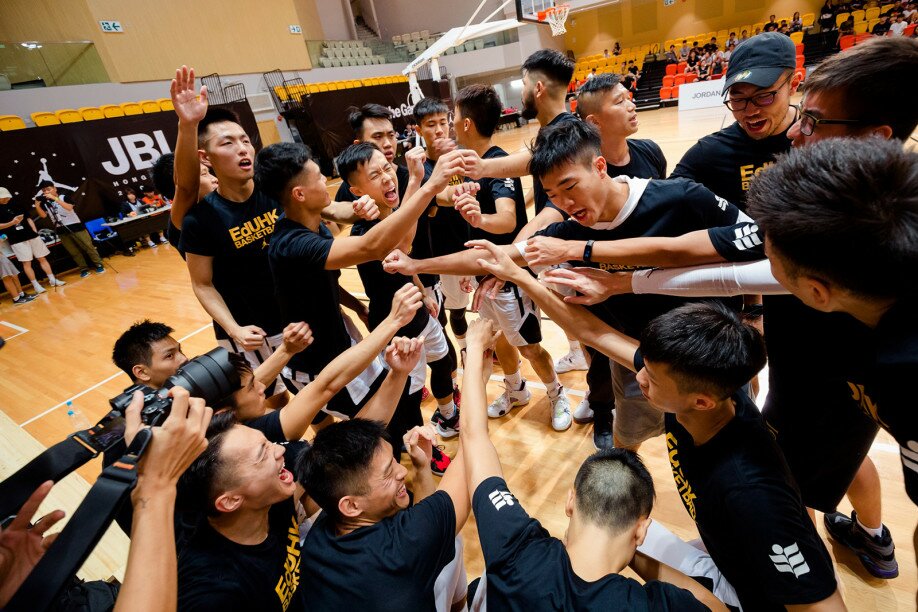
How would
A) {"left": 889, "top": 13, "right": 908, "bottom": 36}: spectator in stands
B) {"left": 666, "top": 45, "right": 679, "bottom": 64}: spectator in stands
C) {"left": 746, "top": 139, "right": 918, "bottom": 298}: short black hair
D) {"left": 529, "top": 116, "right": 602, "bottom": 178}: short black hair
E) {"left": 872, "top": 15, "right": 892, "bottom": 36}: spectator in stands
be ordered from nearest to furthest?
{"left": 746, "top": 139, "right": 918, "bottom": 298}: short black hair → {"left": 529, "top": 116, "right": 602, "bottom": 178}: short black hair → {"left": 889, "top": 13, "right": 908, "bottom": 36}: spectator in stands → {"left": 872, "top": 15, "right": 892, "bottom": 36}: spectator in stands → {"left": 666, "top": 45, "right": 679, "bottom": 64}: spectator in stands

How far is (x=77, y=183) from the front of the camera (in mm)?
11312

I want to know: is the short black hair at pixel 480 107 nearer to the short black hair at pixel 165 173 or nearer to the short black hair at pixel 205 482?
the short black hair at pixel 165 173

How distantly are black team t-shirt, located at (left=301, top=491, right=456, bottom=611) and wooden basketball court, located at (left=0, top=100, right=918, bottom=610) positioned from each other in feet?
3.08

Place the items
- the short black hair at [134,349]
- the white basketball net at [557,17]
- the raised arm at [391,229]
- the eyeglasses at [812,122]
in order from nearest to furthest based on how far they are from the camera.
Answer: the eyeglasses at [812,122], the raised arm at [391,229], the short black hair at [134,349], the white basketball net at [557,17]

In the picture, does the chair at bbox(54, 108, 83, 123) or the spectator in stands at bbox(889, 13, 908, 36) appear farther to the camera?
the spectator in stands at bbox(889, 13, 908, 36)

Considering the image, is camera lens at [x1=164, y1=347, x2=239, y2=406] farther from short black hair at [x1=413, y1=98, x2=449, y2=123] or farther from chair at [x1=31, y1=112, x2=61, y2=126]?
chair at [x1=31, y1=112, x2=61, y2=126]

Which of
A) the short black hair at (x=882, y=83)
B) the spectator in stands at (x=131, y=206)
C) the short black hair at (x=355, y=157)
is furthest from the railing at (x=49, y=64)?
the short black hair at (x=882, y=83)

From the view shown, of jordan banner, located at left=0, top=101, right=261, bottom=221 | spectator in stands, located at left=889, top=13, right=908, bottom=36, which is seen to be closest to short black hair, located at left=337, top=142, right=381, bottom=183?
jordan banner, located at left=0, top=101, right=261, bottom=221

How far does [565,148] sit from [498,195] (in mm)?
1226

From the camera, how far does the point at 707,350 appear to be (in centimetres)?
134

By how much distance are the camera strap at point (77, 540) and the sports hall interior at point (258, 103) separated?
1.84 metres

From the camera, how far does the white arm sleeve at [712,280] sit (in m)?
1.44

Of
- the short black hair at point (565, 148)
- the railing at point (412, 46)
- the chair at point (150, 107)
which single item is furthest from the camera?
the railing at point (412, 46)

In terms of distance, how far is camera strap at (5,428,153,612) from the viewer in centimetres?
89
